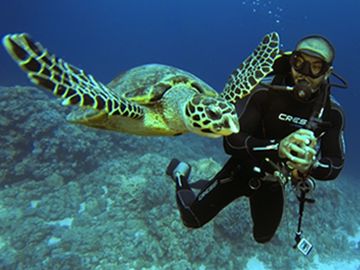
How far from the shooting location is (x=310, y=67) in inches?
112

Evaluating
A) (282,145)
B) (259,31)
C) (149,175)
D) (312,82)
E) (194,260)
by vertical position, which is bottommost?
(259,31)

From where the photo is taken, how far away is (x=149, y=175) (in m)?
7.96

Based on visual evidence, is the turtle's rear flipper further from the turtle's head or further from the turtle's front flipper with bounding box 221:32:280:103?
the turtle's head

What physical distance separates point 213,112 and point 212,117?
1.8 inches

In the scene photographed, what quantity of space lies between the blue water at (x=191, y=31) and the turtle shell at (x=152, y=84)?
3986cm

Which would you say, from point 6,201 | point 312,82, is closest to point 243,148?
point 312,82

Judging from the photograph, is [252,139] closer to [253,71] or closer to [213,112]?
[213,112]

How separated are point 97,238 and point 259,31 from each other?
91363 millimetres

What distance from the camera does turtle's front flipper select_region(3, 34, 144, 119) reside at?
211cm

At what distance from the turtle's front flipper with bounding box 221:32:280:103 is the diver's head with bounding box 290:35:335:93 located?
42 centimetres

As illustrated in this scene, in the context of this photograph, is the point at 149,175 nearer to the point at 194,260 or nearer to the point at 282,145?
the point at 194,260

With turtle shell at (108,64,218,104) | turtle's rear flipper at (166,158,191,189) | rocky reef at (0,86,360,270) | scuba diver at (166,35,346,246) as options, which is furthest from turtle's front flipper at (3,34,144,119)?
rocky reef at (0,86,360,270)

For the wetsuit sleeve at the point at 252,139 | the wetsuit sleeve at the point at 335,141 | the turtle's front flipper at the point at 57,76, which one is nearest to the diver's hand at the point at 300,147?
the wetsuit sleeve at the point at 252,139

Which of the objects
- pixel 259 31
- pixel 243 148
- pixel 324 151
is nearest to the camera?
pixel 243 148
